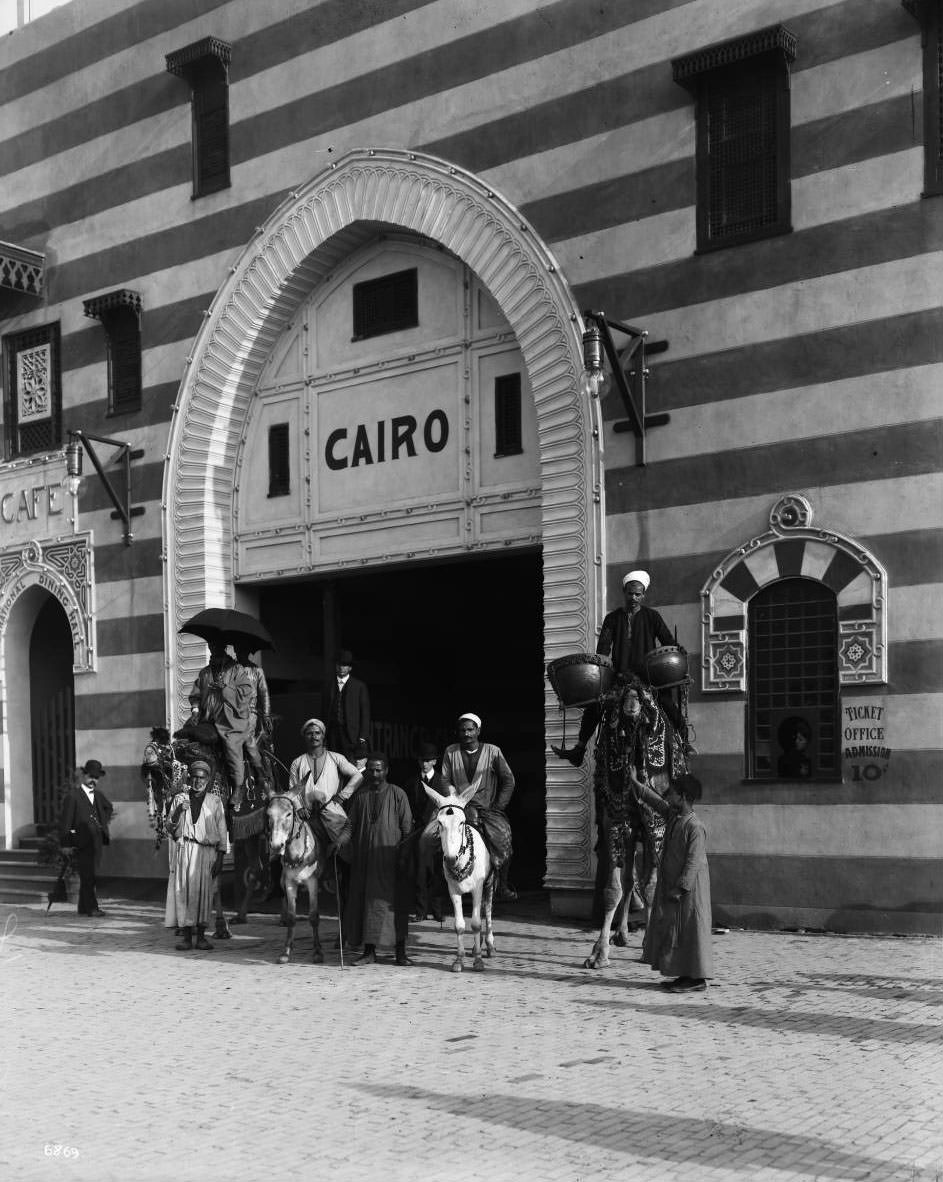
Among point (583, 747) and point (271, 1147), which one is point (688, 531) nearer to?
point (583, 747)

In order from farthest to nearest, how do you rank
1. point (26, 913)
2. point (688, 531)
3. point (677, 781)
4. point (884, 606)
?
point (26, 913) < point (688, 531) < point (884, 606) < point (677, 781)

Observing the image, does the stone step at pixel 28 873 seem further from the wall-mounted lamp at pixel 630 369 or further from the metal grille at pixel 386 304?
the wall-mounted lamp at pixel 630 369

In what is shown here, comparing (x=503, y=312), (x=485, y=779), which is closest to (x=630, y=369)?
(x=503, y=312)

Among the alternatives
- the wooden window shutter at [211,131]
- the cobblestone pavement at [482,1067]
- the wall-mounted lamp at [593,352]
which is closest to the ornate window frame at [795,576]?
the wall-mounted lamp at [593,352]

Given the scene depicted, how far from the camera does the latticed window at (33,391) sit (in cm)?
2198

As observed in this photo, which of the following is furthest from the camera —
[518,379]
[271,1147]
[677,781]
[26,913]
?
[26,913]

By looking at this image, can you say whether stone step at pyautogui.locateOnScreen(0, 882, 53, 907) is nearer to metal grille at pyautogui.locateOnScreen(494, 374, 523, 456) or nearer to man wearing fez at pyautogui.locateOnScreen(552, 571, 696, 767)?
metal grille at pyautogui.locateOnScreen(494, 374, 523, 456)

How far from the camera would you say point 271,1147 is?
7.45 metres

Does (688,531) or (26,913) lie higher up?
(688,531)

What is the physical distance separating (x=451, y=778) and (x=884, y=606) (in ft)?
14.1

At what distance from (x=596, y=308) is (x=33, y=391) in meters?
10.0

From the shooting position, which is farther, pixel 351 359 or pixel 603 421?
pixel 351 359

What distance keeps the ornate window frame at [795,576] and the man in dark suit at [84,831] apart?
7.82m

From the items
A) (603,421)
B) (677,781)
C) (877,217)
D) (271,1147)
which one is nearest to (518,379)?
(603,421)
